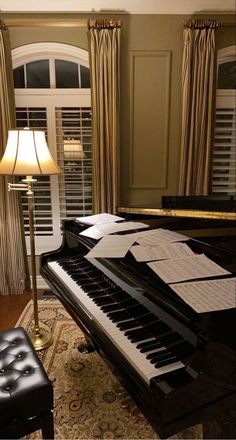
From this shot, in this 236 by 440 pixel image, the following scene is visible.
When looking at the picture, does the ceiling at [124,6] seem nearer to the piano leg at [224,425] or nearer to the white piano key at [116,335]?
the white piano key at [116,335]

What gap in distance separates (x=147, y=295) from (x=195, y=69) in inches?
102

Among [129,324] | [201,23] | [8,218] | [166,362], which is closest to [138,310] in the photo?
[129,324]

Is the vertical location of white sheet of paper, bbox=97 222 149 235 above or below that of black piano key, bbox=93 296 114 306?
above

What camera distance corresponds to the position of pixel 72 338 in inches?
100

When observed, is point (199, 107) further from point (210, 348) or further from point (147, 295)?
point (210, 348)

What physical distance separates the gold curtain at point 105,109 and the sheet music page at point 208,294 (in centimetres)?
208

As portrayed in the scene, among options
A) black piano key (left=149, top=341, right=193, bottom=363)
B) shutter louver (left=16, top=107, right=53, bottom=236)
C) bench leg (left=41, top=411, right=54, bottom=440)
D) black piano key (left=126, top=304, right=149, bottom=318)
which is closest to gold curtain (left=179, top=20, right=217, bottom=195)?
shutter louver (left=16, top=107, right=53, bottom=236)

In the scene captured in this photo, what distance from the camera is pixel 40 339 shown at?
246 cm

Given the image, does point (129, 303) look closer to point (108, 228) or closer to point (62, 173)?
point (108, 228)

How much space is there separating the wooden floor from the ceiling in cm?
292

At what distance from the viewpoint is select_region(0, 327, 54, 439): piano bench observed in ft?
4.09

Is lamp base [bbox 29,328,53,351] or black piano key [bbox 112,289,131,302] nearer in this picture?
black piano key [bbox 112,289,131,302]

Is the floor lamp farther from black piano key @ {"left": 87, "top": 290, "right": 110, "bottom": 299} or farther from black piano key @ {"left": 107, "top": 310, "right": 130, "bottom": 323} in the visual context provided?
black piano key @ {"left": 107, "top": 310, "right": 130, "bottom": 323}

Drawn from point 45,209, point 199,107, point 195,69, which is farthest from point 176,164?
point 45,209
